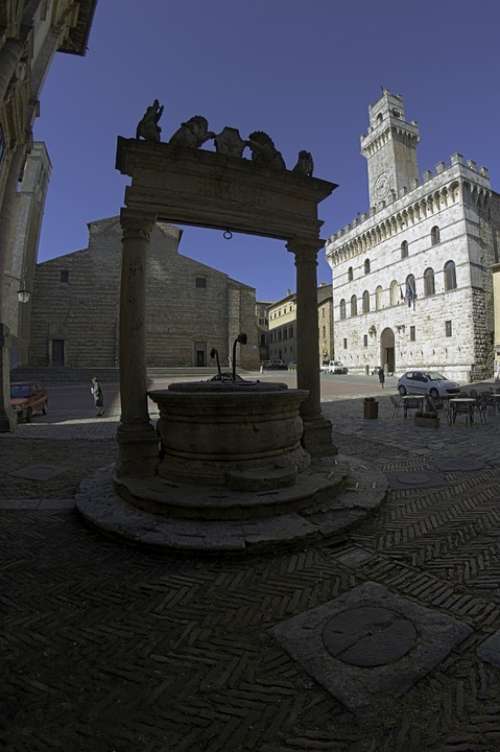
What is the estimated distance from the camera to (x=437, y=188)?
31828 millimetres

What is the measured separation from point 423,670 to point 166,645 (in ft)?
5.06

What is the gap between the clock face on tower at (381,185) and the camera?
144 ft

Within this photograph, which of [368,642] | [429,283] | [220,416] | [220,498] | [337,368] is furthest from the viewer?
[337,368]

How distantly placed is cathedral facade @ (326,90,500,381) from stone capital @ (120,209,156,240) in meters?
30.9

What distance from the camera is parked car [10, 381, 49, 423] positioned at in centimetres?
1276

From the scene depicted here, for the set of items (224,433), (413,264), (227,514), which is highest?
(413,264)

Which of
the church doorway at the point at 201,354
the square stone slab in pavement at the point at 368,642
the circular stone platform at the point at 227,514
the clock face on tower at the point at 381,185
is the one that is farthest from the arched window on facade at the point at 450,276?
the square stone slab in pavement at the point at 368,642

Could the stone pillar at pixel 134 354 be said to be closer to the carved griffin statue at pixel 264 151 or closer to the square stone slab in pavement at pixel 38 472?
the square stone slab in pavement at pixel 38 472

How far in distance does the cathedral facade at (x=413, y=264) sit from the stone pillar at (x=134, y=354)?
101ft

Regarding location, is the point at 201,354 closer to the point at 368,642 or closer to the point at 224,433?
the point at 224,433

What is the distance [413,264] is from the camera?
3522 cm

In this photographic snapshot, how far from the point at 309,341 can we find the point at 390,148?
47.7m

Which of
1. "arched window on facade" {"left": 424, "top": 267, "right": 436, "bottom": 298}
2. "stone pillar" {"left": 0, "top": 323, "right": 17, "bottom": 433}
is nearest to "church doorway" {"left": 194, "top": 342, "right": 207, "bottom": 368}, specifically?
"arched window on facade" {"left": 424, "top": 267, "right": 436, "bottom": 298}

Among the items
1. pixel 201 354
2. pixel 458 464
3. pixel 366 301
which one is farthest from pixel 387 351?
pixel 458 464
